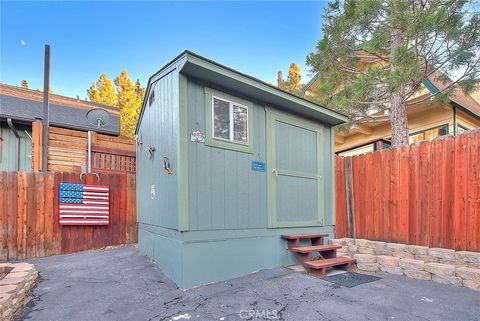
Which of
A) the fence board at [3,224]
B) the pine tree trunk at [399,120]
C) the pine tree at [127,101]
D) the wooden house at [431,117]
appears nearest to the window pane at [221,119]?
the fence board at [3,224]

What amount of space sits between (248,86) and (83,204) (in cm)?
389

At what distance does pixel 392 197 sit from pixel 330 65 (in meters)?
3.63

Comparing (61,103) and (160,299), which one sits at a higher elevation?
(61,103)

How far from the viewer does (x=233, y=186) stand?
3.61m

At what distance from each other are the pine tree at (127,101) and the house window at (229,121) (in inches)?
611

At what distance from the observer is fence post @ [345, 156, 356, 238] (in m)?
5.02

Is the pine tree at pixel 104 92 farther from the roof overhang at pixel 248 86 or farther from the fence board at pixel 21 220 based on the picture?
the roof overhang at pixel 248 86

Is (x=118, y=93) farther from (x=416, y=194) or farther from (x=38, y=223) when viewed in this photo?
(x=416, y=194)

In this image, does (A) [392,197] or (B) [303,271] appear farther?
(A) [392,197]

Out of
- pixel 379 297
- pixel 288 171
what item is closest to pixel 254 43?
pixel 288 171

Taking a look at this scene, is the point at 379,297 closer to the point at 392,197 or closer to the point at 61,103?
the point at 392,197

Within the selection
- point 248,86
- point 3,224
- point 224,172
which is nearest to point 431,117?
point 248,86

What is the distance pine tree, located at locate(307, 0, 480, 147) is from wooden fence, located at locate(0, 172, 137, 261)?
570 centimetres

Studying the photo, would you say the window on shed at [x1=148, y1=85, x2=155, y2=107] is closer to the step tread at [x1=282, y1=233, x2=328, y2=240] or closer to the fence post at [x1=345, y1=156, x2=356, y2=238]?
the step tread at [x1=282, y1=233, x2=328, y2=240]
